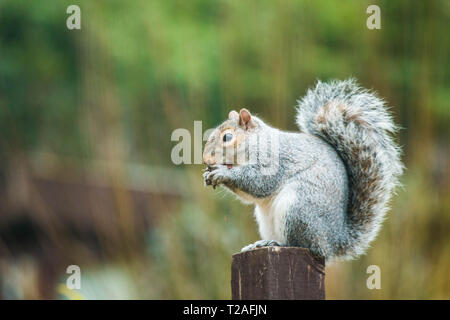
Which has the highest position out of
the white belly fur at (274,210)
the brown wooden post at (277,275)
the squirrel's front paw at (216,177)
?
the squirrel's front paw at (216,177)

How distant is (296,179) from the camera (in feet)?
7.62

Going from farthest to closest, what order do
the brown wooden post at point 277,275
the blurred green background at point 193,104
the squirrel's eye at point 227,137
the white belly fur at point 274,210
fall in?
the blurred green background at point 193,104 → the squirrel's eye at point 227,137 → the white belly fur at point 274,210 → the brown wooden post at point 277,275

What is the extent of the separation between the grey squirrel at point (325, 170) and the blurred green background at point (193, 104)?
114 cm

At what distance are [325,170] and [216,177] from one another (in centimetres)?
40

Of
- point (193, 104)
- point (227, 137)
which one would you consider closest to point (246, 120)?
point (227, 137)

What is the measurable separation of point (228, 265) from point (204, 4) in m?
2.31

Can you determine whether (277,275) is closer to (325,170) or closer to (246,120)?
(325,170)

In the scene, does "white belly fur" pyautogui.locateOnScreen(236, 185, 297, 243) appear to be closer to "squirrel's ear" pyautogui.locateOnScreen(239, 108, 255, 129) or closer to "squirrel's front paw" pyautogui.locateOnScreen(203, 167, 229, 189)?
"squirrel's front paw" pyautogui.locateOnScreen(203, 167, 229, 189)

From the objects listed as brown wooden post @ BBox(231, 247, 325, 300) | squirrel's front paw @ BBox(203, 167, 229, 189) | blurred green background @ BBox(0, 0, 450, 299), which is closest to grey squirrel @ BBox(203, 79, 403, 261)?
squirrel's front paw @ BBox(203, 167, 229, 189)

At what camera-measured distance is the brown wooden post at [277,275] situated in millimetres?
1805

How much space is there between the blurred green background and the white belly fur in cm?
109

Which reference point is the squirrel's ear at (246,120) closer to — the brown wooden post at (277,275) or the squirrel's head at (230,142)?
the squirrel's head at (230,142)

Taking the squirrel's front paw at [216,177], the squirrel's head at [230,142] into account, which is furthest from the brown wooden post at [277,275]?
the squirrel's head at [230,142]
